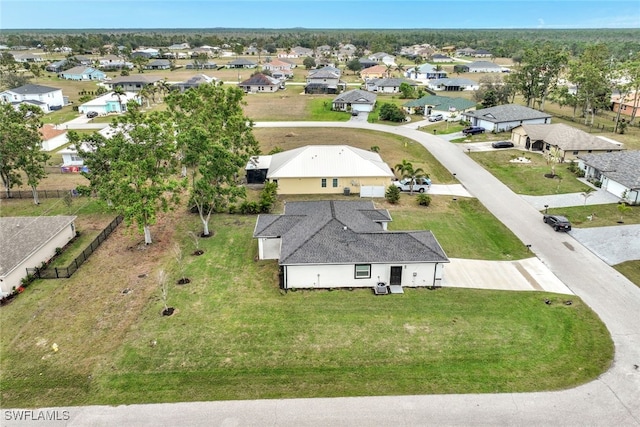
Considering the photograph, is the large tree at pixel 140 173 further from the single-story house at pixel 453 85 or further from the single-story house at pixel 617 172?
the single-story house at pixel 453 85

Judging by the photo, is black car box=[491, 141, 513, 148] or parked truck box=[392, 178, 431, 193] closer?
parked truck box=[392, 178, 431, 193]

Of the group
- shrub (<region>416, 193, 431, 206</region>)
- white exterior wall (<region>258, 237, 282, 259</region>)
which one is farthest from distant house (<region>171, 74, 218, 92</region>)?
white exterior wall (<region>258, 237, 282, 259</region>)

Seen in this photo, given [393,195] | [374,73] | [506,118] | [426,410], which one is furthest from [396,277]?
[374,73]

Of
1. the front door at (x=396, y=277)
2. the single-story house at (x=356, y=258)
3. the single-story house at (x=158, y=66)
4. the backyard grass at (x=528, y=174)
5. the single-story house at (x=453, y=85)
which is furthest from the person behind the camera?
the single-story house at (x=158, y=66)

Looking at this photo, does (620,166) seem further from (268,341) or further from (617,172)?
(268,341)

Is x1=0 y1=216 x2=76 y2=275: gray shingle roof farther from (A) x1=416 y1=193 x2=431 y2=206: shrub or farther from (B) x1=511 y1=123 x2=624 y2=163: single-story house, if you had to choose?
(B) x1=511 y1=123 x2=624 y2=163: single-story house

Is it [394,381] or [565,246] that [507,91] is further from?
[394,381]

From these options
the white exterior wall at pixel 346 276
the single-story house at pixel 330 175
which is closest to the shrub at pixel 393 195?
the single-story house at pixel 330 175
